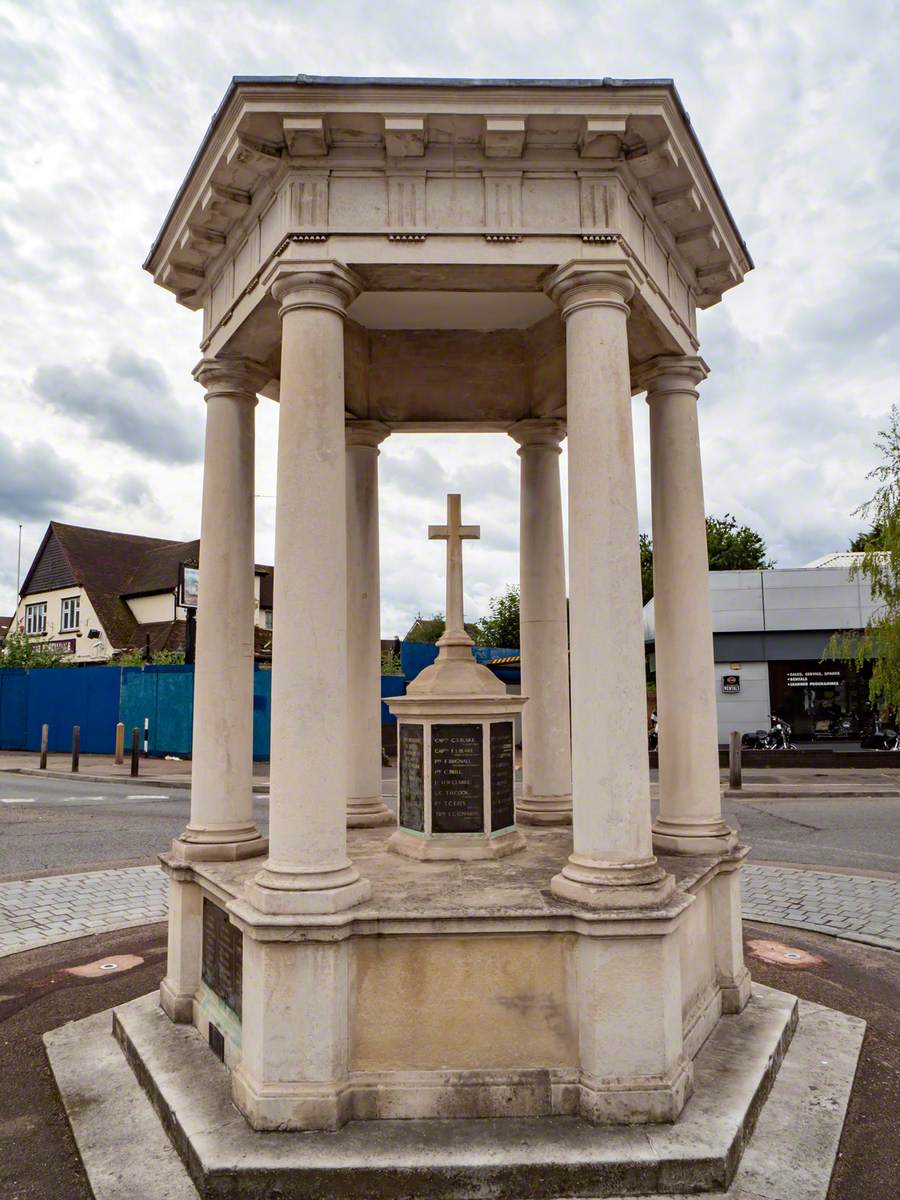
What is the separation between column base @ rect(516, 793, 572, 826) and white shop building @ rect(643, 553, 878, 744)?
25397 millimetres

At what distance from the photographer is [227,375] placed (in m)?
6.48

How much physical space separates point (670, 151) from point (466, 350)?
2.94m

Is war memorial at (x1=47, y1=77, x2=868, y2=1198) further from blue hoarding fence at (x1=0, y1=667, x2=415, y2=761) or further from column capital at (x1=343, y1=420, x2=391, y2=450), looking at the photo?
blue hoarding fence at (x1=0, y1=667, x2=415, y2=761)

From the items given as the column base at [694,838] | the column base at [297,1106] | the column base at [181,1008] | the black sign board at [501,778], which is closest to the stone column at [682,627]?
the column base at [694,838]

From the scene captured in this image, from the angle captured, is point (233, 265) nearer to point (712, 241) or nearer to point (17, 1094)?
point (712, 241)

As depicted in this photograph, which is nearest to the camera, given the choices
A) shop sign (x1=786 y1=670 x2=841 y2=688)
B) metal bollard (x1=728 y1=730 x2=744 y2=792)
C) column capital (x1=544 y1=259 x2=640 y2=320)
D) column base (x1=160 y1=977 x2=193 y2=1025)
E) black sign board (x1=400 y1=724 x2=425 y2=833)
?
column capital (x1=544 y1=259 x2=640 y2=320)

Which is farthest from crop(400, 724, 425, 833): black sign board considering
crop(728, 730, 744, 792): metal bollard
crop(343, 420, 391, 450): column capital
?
crop(728, 730, 744, 792): metal bollard

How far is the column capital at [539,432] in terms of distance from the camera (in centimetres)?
811

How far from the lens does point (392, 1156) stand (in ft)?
13.1

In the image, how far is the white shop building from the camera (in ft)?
105

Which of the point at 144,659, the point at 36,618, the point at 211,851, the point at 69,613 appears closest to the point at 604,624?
the point at 211,851

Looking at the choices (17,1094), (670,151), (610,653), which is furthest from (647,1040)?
(670,151)

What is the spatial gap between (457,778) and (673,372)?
3.56 m

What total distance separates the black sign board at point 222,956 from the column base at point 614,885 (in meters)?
1.95
